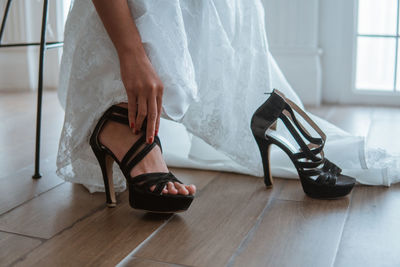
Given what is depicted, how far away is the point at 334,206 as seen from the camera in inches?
50.4

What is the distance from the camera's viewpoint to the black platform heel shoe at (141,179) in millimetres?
1172

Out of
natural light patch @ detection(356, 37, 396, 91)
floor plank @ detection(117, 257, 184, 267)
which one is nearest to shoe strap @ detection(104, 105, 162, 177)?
floor plank @ detection(117, 257, 184, 267)

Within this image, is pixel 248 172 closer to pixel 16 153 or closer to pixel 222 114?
pixel 222 114

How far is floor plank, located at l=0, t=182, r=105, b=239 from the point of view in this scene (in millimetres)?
1167

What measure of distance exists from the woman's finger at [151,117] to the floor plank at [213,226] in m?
0.20

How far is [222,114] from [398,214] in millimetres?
500

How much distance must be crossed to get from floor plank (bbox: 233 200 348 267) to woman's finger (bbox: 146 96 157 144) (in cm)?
30

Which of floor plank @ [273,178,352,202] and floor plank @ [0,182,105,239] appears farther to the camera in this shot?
floor plank @ [273,178,352,202]

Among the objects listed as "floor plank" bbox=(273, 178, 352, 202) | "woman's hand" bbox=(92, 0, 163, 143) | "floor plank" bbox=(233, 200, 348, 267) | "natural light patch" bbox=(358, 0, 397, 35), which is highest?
"natural light patch" bbox=(358, 0, 397, 35)

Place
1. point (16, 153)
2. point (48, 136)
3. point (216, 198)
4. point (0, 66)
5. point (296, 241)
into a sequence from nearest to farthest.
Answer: point (296, 241) < point (216, 198) < point (16, 153) < point (48, 136) < point (0, 66)

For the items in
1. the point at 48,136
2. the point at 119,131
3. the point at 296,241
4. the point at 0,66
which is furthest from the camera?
the point at 0,66

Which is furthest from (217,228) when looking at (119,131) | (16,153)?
(16,153)

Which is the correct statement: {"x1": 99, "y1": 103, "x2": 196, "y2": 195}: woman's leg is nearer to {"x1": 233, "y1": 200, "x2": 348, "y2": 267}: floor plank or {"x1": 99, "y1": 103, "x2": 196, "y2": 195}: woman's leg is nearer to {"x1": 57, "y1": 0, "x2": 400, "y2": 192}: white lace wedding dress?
{"x1": 57, "y1": 0, "x2": 400, "y2": 192}: white lace wedding dress

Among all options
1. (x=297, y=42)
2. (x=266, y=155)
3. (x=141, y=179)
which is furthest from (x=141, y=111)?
(x=297, y=42)
